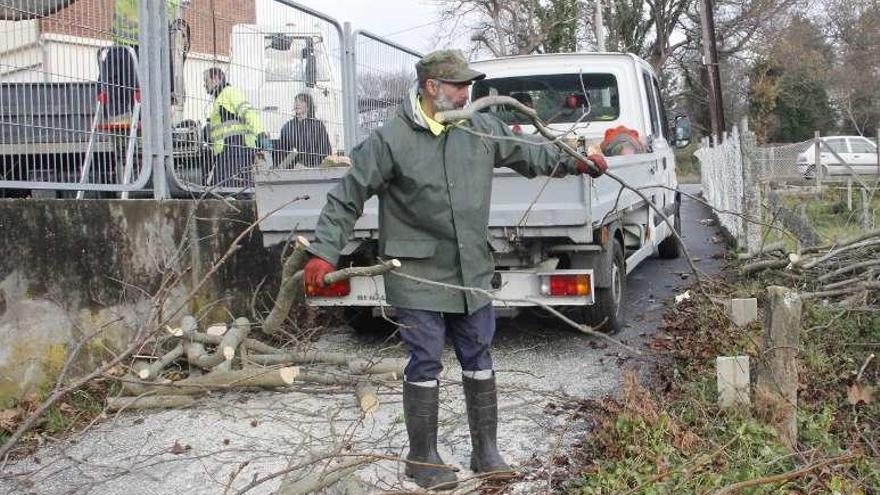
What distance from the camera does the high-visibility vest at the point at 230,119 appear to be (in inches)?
270

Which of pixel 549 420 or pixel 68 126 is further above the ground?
pixel 68 126

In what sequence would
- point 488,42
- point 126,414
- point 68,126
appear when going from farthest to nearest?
point 488,42
point 68,126
point 126,414

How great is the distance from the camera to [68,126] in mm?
5617

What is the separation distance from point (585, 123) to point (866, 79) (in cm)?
3635

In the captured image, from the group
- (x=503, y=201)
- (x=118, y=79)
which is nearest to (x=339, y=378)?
(x=503, y=201)

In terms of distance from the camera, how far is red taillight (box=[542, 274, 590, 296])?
5.80 meters

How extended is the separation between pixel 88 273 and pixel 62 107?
1003 millimetres

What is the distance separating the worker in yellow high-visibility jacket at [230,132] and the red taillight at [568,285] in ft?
8.52

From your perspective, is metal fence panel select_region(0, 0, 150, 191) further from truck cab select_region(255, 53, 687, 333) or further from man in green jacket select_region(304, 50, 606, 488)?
man in green jacket select_region(304, 50, 606, 488)

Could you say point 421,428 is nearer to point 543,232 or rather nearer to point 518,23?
point 543,232

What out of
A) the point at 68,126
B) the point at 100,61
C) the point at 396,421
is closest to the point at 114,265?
the point at 68,126

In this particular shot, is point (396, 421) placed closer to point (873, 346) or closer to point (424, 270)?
point (424, 270)

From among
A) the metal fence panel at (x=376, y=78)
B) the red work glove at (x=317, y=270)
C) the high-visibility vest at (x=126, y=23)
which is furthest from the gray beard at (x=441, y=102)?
the metal fence panel at (x=376, y=78)

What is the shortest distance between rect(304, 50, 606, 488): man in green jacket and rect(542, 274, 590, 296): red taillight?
1.77 m
